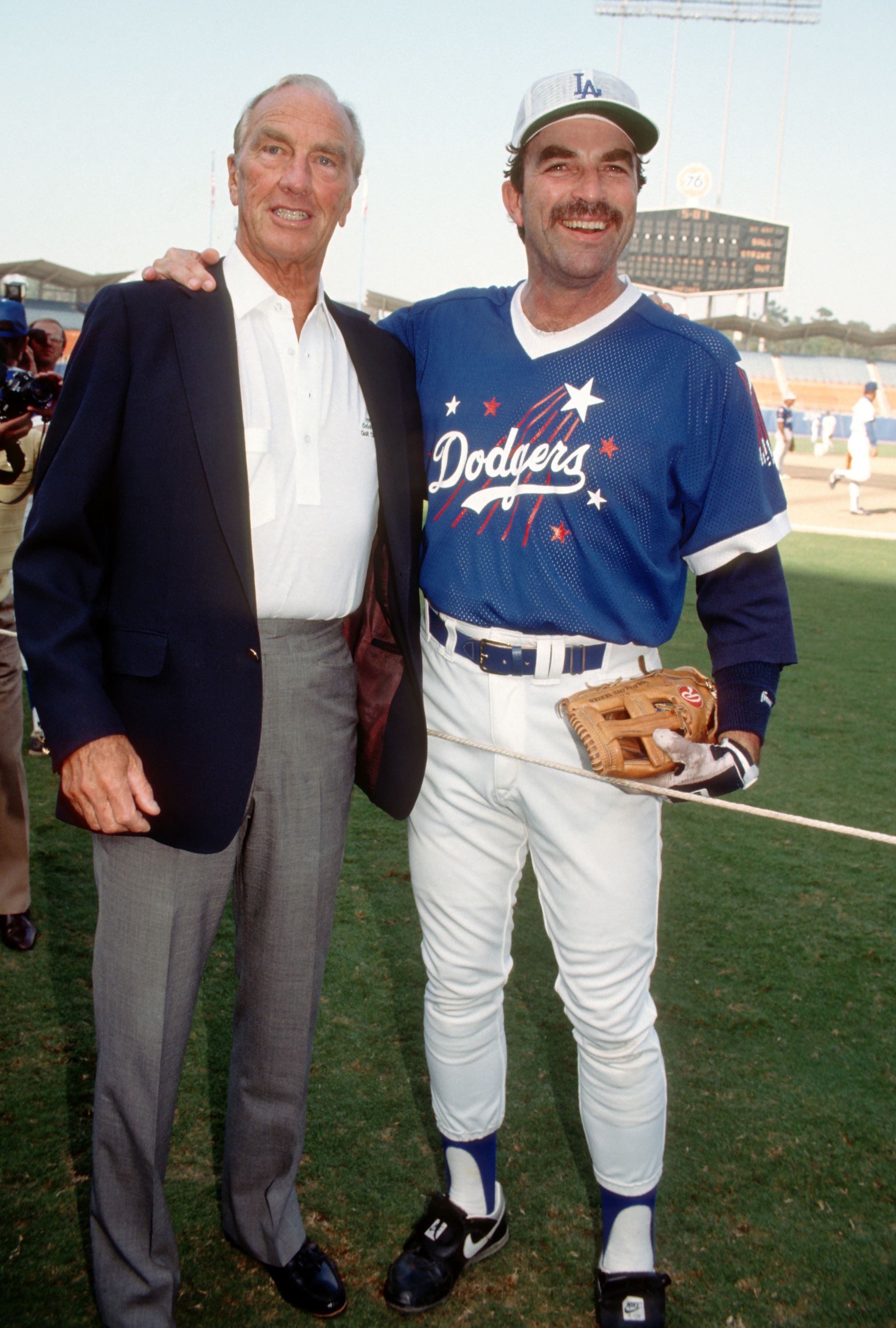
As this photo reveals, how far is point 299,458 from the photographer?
1.96 m

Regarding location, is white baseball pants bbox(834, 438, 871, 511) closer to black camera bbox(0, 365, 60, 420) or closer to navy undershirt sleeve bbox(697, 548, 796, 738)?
black camera bbox(0, 365, 60, 420)

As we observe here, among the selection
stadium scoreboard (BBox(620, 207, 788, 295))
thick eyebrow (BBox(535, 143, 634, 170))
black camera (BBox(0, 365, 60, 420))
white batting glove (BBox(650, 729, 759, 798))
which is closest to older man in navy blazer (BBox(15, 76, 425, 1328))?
thick eyebrow (BBox(535, 143, 634, 170))

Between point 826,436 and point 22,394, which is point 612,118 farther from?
point 826,436

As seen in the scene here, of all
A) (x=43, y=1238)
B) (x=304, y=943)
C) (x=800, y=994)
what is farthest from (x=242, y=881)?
(x=800, y=994)

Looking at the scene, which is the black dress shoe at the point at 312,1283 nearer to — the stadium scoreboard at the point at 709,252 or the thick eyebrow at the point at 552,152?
the thick eyebrow at the point at 552,152

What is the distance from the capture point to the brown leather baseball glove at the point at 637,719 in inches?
78.7

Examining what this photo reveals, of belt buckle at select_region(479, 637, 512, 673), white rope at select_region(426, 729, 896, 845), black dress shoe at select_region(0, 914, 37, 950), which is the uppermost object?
belt buckle at select_region(479, 637, 512, 673)

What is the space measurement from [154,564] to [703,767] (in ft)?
3.57

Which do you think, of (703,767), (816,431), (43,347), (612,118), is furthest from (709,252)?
(703,767)

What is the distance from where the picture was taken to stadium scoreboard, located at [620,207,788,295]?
46.2 metres

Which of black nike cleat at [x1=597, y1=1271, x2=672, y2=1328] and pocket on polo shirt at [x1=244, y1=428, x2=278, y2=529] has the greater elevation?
pocket on polo shirt at [x1=244, y1=428, x2=278, y2=529]

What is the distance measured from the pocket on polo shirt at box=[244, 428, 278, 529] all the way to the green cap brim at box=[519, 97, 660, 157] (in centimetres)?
88

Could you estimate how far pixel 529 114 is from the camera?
87.0 inches

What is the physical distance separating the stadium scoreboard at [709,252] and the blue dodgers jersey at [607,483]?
4715cm
